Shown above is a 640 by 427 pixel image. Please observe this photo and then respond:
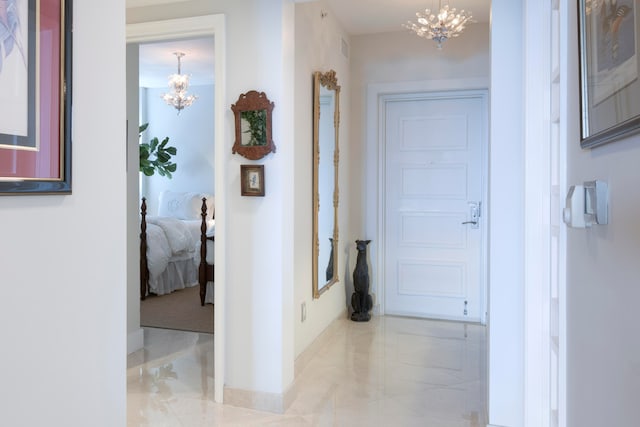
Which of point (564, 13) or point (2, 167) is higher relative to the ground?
point (564, 13)

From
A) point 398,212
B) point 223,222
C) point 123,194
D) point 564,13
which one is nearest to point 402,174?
point 398,212

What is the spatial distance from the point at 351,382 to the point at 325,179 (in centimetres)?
157

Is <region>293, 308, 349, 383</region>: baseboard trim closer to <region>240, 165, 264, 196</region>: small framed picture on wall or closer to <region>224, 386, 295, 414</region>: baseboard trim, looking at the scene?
<region>224, 386, 295, 414</region>: baseboard trim

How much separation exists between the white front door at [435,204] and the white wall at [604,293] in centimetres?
310

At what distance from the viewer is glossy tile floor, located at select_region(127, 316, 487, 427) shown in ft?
8.20

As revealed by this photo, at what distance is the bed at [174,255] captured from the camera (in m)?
4.79

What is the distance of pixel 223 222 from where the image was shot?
2605 millimetres

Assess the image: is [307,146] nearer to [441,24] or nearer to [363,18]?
[441,24]

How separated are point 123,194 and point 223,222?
1.27 meters

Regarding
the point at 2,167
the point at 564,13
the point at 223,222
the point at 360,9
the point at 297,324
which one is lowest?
the point at 297,324

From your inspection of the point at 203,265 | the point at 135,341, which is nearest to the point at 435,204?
the point at 203,265

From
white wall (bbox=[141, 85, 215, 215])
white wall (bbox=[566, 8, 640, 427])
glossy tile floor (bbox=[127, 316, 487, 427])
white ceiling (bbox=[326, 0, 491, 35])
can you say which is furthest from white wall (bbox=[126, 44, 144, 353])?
white wall (bbox=[141, 85, 215, 215])

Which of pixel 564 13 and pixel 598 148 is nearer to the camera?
pixel 598 148

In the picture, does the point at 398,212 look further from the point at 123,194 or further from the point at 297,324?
the point at 123,194
